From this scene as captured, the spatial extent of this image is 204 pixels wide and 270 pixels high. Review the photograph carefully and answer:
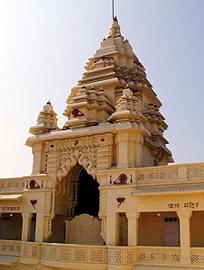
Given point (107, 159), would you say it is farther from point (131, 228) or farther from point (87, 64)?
point (87, 64)

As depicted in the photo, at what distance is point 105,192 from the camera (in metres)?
14.9

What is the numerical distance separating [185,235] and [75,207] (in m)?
6.44

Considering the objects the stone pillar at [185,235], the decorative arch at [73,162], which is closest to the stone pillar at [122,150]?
the decorative arch at [73,162]

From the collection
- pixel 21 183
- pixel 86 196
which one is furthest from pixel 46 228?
pixel 86 196

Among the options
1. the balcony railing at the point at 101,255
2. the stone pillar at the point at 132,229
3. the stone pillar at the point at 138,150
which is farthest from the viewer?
the stone pillar at the point at 138,150

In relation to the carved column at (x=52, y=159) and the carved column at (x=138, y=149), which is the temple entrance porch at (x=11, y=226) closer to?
the carved column at (x=52, y=159)

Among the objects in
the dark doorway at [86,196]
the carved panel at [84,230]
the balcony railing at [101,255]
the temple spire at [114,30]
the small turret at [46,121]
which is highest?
the temple spire at [114,30]

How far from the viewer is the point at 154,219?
49.7ft

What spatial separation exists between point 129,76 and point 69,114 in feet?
12.4

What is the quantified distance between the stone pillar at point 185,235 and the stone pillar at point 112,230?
2.63 metres

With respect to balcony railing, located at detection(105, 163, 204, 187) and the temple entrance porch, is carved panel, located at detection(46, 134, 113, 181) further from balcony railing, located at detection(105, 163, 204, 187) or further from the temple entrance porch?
the temple entrance porch

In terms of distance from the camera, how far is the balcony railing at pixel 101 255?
13.0 metres

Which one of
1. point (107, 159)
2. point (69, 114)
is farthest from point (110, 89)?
point (107, 159)

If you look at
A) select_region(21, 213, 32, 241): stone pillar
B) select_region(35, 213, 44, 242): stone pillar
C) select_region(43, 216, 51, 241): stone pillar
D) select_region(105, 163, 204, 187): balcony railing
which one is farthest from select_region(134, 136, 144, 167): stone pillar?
select_region(21, 213, 32, 241): stone pillar
